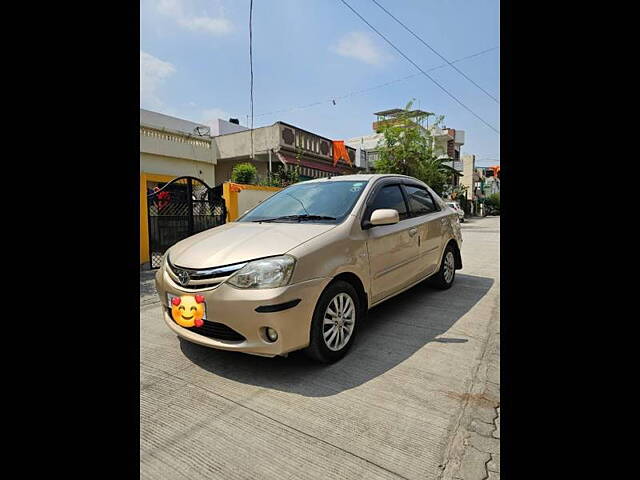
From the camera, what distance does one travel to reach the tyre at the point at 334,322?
8.72 ft

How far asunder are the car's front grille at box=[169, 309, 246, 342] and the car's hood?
0.41 metres

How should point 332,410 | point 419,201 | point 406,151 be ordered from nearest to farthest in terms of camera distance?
point 332,410 < point 419,201 < point 406,151

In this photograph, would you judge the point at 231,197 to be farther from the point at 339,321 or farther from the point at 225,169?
the point at 225,169

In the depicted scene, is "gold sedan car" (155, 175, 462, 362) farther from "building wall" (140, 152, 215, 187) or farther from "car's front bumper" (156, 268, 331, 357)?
"building wall" (140, 152, 215, 187)

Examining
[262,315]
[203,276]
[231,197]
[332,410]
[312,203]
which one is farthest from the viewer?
[231,197]

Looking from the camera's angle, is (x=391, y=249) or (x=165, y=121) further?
(x=165, y=121)

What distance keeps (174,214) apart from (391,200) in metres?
4.79

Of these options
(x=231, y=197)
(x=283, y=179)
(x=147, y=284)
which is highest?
(x=283, y=179)

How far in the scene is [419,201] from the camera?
435 centimetres

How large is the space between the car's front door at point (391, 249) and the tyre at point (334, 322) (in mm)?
351

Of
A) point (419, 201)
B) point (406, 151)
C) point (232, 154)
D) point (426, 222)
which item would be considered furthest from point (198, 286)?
point (406, 151)

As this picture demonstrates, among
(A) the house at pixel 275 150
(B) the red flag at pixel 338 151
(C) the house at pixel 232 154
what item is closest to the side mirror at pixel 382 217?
(C) the house at pixel 232 154
